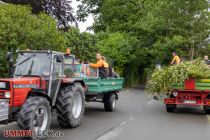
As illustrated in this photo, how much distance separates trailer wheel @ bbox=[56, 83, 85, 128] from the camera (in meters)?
10.6

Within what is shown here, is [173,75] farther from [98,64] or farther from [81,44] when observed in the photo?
[81,44]

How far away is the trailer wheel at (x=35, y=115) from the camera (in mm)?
8719

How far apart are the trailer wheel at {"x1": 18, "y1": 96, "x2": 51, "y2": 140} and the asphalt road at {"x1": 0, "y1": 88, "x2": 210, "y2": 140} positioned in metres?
0.62

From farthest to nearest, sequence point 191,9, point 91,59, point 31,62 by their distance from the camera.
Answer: point 191,9 → point 91,59 → point 31,62

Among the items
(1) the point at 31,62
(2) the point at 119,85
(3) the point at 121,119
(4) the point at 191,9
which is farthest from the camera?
(4) the point at 191,9

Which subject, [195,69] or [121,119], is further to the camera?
[195,69]

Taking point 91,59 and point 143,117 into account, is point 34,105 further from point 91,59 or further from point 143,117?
point 91,59

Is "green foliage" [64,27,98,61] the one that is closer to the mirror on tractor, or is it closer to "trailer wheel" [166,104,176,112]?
"trailer wheel" [166,104,176,112]

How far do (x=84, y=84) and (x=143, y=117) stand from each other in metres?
2.82

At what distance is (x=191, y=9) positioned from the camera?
2873 cm

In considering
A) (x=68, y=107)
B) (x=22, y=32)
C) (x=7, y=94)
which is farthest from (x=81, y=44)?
(x=7, y=94)

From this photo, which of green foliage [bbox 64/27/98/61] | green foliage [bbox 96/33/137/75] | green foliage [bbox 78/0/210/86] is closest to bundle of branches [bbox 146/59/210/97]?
green foliage [bbox 64/27/98/61]

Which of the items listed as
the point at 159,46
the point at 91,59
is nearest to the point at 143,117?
the point at 91,59

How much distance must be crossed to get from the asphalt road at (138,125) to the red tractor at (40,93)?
0.61 metres
